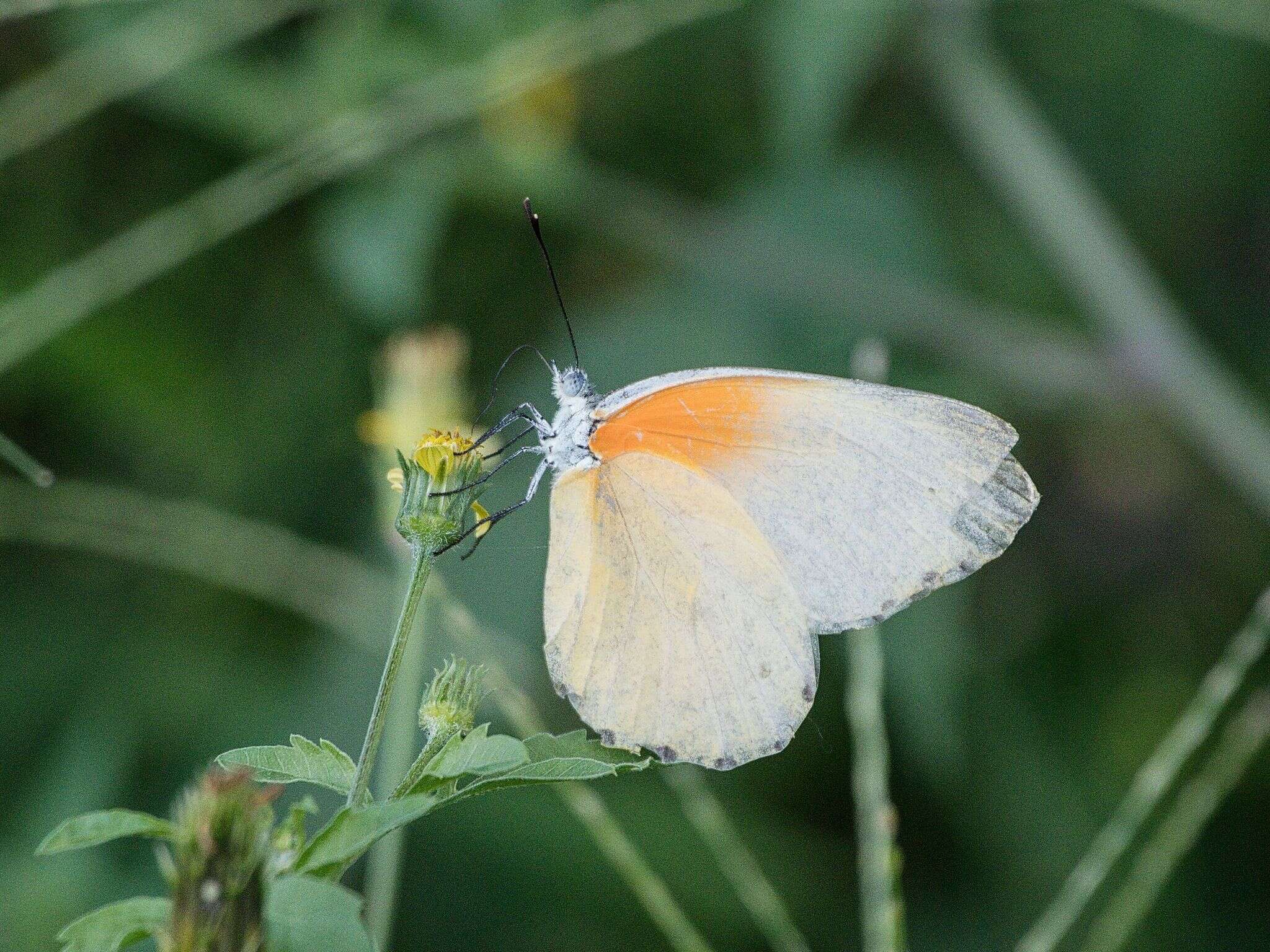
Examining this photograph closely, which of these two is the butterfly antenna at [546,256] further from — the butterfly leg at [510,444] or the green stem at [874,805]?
the green stem at [874,805]

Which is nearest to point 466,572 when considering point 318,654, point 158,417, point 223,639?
point 318,654

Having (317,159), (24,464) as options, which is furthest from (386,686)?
(317,159)

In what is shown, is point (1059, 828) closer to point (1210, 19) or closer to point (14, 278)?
point (1210, 19)

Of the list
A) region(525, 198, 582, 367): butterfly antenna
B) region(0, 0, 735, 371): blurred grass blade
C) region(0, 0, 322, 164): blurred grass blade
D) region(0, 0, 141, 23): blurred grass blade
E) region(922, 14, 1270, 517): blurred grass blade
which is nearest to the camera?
region(525, 198, 582, 367): butterfly antenna

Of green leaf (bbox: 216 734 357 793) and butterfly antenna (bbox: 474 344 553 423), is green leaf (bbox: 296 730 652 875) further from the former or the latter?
butterfly antenna (bbox: 474 344 553 423)

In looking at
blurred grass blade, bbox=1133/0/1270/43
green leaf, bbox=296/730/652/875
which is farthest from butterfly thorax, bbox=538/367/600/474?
blurred grass blade, bbox=1133/0/1270/43

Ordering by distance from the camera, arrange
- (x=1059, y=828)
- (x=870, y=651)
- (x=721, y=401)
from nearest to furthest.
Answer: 1. (x=870, y=651)
2. (x=721, y=401)
3. (x=1059, y=828)

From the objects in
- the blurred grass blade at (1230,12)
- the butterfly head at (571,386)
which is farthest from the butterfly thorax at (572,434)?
the blurred grass blade at (1230,12)
